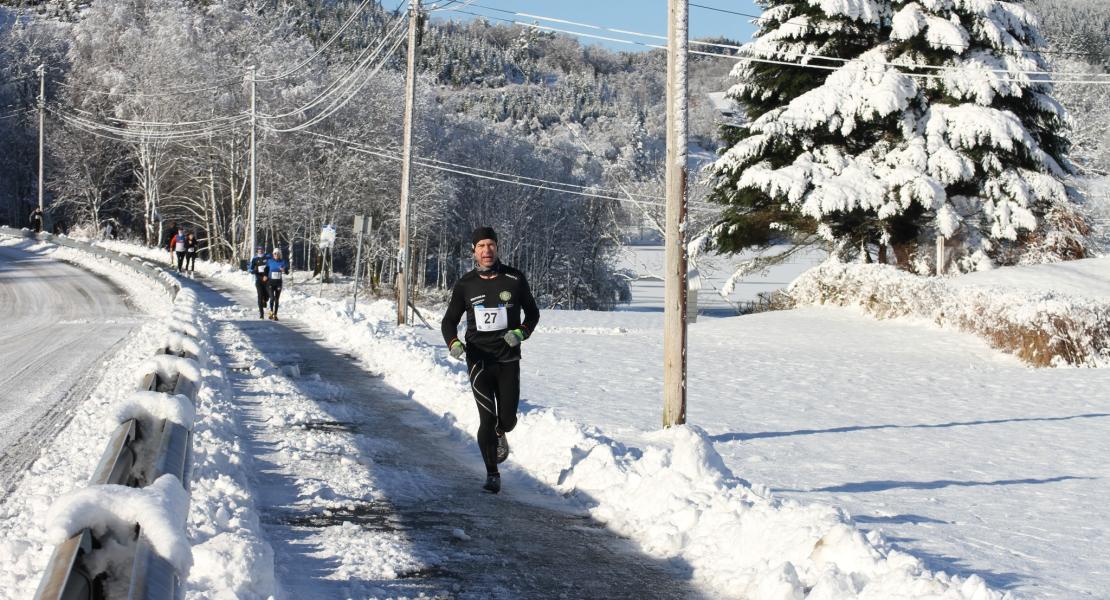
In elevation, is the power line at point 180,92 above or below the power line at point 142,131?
above

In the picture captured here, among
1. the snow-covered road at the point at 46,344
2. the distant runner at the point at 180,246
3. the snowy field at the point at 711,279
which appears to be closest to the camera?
the snow-covered road at the point at 46,344

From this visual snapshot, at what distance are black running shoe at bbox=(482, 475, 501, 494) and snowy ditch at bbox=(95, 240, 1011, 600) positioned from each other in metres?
0.51

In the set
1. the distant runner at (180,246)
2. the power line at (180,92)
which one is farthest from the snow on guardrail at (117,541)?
the power line at (180,92)

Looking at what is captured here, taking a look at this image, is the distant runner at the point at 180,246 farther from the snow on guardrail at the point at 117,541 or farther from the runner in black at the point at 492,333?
the snow on guardrail at the point at 117,541

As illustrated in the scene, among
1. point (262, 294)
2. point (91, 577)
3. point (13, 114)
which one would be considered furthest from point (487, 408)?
point (13, 114)

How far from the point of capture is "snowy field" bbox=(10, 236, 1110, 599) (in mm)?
6234

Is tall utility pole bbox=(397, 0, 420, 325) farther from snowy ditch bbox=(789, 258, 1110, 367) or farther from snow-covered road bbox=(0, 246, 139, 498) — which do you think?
snowy ditch bbox=(789, 258, 1110, 367)

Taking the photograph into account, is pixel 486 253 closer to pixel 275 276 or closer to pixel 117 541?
pixel 117 541

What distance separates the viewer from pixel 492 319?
8625mm

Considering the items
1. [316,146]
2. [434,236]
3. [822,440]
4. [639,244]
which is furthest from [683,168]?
[639,244]

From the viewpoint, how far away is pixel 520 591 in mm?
5758

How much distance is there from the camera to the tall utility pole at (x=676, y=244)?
38.3 ft

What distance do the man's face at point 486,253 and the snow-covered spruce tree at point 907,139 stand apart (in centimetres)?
2282

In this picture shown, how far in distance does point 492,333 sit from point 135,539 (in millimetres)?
4840
